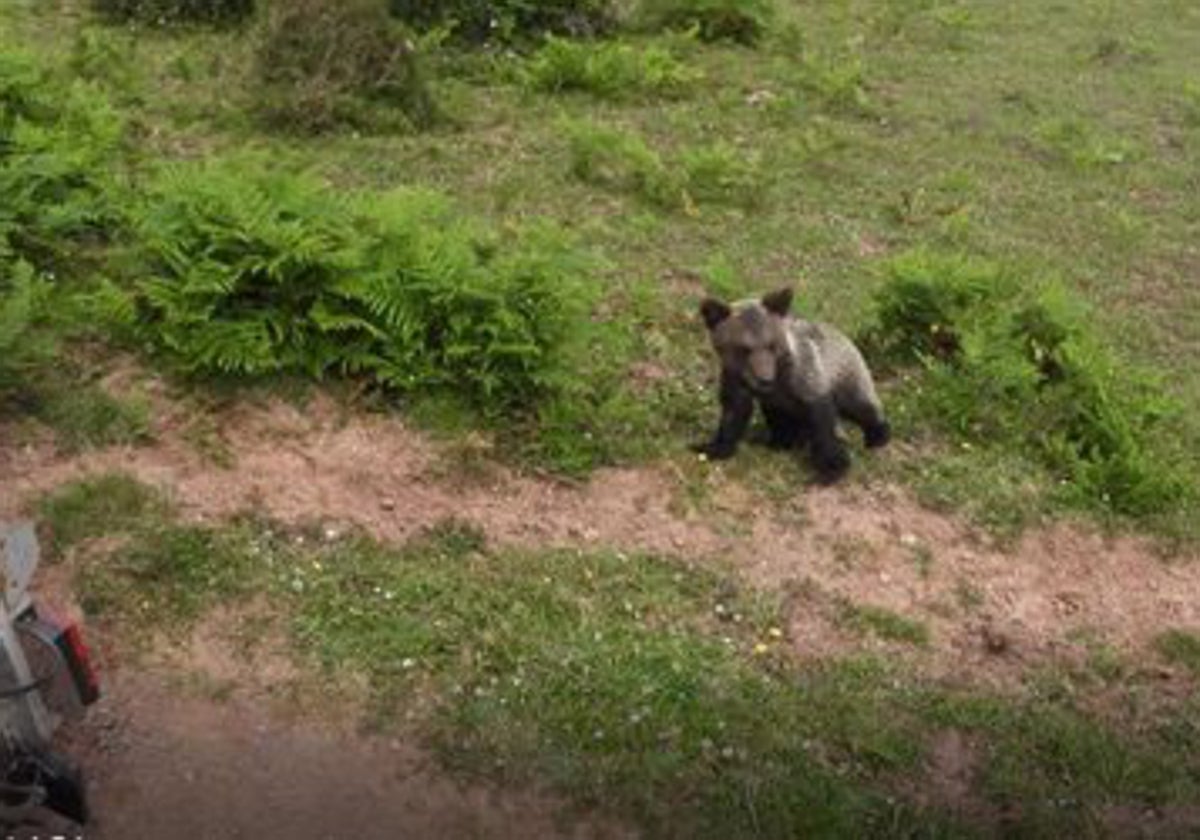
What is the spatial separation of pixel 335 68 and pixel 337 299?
199 inches

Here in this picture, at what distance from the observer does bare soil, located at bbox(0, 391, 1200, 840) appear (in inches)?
303

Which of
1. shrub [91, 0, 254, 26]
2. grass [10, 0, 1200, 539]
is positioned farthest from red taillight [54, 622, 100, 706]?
shrub [91, 0, 254, 26]

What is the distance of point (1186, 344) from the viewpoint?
11.6m

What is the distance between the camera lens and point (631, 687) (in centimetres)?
720

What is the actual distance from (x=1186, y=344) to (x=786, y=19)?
8.47 m

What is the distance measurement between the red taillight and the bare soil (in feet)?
2.96

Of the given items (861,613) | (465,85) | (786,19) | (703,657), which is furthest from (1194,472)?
(786,19)

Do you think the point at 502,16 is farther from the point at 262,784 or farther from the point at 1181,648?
the point at 262,784

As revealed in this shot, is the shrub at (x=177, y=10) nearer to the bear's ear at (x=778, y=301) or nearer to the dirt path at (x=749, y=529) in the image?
the dirt path at (x=749, y=529)

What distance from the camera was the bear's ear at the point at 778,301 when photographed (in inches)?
338

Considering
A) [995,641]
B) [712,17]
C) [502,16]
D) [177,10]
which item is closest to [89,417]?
[995,641]

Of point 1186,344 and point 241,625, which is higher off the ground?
point 241,625

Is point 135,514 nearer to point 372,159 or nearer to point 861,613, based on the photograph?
point 861,613

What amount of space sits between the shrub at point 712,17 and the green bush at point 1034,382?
725 centimetres
